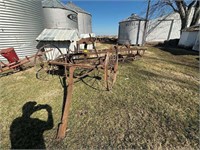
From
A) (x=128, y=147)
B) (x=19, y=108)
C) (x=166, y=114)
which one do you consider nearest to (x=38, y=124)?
(x=19, y=108)

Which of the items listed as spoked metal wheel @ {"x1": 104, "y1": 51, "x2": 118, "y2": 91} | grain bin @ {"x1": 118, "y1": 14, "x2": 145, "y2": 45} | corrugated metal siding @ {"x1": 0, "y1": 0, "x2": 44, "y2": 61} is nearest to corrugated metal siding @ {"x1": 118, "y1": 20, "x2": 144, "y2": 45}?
grain bin @ {"x1": 118, "y1": 14, "x2": 145, "y2": 45}

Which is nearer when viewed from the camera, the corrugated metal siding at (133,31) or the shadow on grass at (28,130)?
the shadow on grass at (28,130)

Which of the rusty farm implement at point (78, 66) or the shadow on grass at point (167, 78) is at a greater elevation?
the rusty farm implement at point (78, 66)

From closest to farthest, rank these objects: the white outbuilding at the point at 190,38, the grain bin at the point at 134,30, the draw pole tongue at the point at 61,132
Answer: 1. the draw pole tongue at the point at 61,132
2. the white outbuilding at the point at 190,38
3. the grain bin at the point at 134,30

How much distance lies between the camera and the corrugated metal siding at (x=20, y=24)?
7.76 metres

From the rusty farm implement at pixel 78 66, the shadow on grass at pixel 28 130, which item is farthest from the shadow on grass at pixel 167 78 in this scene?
the shadow on grass at pixel 28 130

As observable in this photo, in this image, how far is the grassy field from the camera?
109 inches

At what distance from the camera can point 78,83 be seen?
5.39 m

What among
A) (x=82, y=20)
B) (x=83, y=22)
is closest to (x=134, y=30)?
(x=83, y=22)

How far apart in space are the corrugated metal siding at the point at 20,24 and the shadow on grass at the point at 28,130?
6589 mm

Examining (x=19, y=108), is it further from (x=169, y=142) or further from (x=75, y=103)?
(x=169, y=142)

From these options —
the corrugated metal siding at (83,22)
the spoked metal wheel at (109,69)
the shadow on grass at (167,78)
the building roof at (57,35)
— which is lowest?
the shadow on grass at (167,78)

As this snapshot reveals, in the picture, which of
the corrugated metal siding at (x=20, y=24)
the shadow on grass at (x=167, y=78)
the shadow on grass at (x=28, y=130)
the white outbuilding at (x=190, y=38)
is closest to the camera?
the shadow on grass at (x=28, y=130)

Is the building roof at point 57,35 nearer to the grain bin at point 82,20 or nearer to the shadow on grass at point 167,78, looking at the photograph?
the shadow on grass at point 167,78
